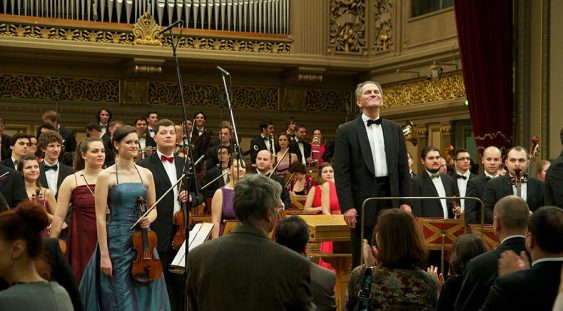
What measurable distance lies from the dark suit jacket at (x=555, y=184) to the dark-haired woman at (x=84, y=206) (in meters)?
3.20

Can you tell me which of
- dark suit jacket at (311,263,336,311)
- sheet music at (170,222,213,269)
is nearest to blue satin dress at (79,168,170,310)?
sheet music at (170,222,213,269)

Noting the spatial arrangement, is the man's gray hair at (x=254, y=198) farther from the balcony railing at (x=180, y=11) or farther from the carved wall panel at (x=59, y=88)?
the balcony railing at (x=180, y=11)

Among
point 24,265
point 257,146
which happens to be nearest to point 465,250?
point 24,265

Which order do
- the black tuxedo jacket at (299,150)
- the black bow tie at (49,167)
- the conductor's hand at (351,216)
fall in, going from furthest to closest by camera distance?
the black tuxedo jacket at (299,150) < the black bow tie at (49,167) < the conductor's hand at (351,216)

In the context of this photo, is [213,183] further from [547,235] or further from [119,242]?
[547,235]

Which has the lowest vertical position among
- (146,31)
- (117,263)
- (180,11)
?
(117,263)

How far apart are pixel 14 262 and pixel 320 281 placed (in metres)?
1.74

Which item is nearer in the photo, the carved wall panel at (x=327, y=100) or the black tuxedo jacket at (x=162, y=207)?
the black tuxedo jacket at (x=162, y=207)

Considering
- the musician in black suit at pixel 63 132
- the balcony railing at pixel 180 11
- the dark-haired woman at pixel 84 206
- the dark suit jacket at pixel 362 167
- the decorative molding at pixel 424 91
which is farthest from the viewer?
the balcony railing at pixel 180 11

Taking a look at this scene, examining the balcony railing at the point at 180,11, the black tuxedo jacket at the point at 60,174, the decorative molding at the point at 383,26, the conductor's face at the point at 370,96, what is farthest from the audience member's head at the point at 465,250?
the decorative molding at the point at 383,26

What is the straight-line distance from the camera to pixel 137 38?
1380 cm

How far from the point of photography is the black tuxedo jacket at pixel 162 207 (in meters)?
7.36

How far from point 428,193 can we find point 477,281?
169 inches

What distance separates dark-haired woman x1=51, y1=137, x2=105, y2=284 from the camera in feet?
21.8
